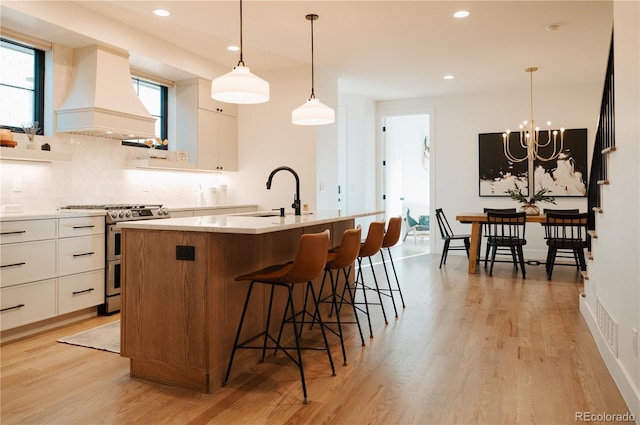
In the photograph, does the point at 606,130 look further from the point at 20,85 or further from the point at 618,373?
the point at 20,85

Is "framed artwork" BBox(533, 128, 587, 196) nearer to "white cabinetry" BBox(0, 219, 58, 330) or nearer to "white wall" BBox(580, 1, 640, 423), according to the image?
"white wall" BBox(580, 1, 640, 423)

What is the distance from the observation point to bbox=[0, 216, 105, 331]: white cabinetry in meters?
3.35

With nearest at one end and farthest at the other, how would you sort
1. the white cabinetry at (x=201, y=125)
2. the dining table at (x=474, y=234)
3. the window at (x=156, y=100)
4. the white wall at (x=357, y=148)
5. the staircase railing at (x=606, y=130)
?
the staircase railing at (x=606, y=130) → the window at (x=156, y=100) → the white cabinetry at (x=201, y=125) → the dining table at (x=474, y=234) → the white wall at (x=357, y=148)

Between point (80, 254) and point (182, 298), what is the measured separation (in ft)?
5.97

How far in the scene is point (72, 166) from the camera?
4539mm

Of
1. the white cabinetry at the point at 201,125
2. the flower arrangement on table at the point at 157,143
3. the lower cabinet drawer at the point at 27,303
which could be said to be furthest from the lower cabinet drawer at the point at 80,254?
the white cabinetry at the point at 201,125

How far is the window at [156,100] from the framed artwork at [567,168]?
5646 millimetres

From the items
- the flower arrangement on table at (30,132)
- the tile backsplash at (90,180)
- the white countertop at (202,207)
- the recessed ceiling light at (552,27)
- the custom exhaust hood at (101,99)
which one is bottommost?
the white countertop at (202,207)

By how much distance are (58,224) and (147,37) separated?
235 centimetres

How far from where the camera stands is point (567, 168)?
7.31 m

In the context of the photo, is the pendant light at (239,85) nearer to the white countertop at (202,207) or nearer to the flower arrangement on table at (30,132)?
the flower arrangement on table at (30,132)

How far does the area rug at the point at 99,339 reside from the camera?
328 centimetres

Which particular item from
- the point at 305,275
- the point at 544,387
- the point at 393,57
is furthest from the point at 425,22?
the point at 544,387

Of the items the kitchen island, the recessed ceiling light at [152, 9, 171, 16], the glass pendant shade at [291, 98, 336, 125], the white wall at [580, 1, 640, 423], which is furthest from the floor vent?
the recessed ceiling light at [152, 9, 171, 16]
